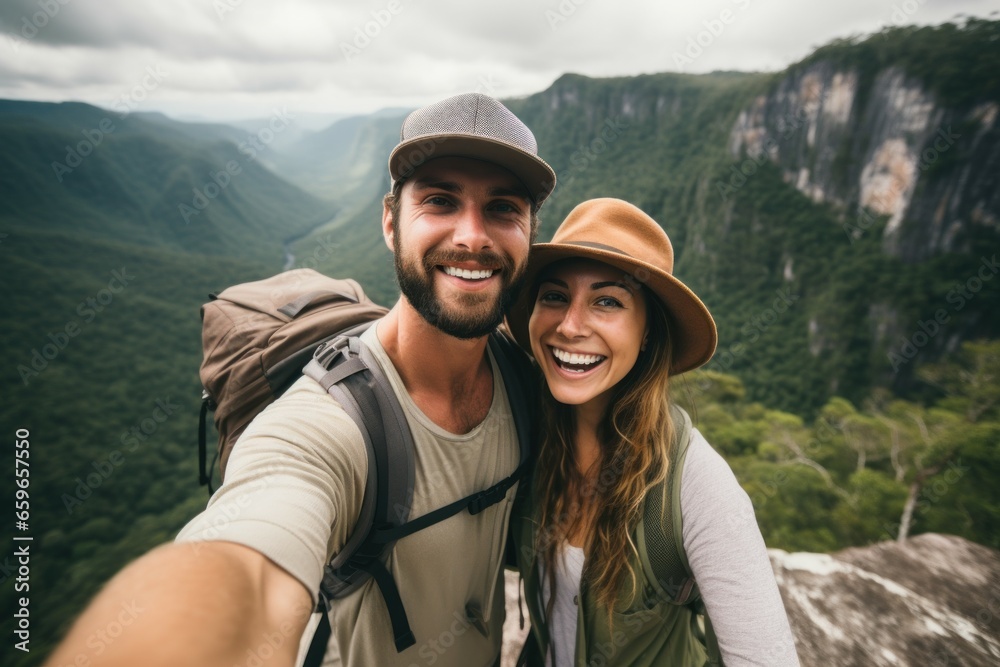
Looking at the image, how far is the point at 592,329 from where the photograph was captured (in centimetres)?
197

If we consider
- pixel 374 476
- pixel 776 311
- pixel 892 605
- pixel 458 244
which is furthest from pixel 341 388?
pixel 776 311

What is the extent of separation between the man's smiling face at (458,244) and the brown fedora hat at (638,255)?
24cm

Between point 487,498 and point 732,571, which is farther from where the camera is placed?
point 487,498

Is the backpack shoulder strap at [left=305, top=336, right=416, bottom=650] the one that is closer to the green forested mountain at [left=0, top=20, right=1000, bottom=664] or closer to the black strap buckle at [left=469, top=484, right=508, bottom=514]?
the black strap buckle at [left=469, top=484, right=508, bottom=514]

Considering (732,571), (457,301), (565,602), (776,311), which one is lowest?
(776,311)

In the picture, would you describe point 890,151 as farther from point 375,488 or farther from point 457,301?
point 375,488

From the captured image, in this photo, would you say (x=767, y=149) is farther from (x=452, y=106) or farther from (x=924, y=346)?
(x=452, y=106)

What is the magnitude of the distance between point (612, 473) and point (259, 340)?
165 cm

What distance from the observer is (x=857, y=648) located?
2342 millimetres

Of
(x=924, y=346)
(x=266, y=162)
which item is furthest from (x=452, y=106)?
(x=266, y=162)

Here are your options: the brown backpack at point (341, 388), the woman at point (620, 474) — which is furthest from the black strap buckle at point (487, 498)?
the woman at point (620, 474)

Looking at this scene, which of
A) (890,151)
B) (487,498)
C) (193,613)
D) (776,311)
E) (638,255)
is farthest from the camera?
(776,311)

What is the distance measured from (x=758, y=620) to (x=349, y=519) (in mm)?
1423

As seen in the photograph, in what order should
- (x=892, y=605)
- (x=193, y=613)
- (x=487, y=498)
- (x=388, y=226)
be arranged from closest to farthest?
(x=193, y=613) < (x=487, y=498) < (x=388, y=226) < (x=892, y=605)
